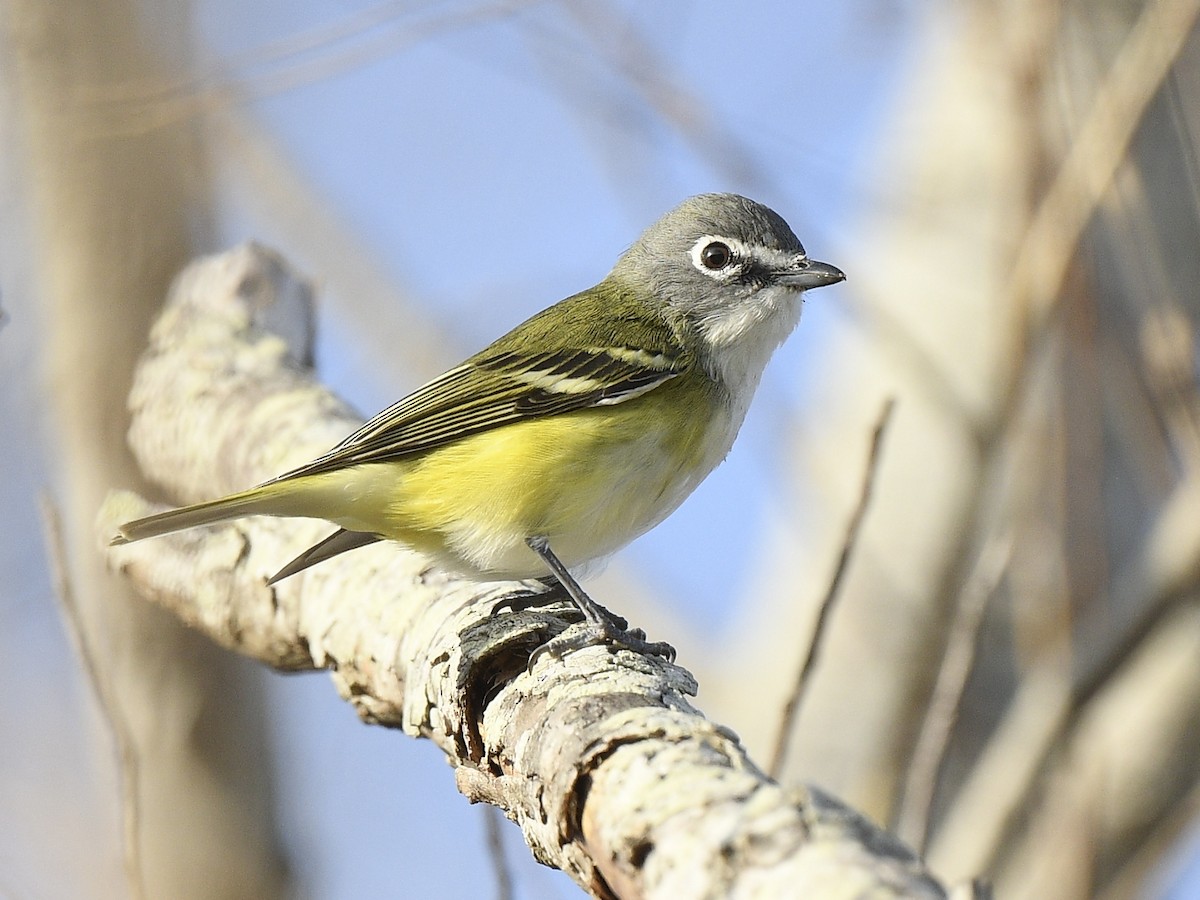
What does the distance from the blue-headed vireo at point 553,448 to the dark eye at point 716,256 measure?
5.9 inches

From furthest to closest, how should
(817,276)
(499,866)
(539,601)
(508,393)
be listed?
1. (817,276)
2. (508,393)
3. (539,601)
4. (499,866)

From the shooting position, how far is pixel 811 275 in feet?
13.6

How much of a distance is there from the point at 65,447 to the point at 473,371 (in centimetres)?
194

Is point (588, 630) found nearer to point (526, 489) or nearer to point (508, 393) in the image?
point (526, 489)

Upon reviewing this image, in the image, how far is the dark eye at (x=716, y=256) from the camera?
440 centimetres

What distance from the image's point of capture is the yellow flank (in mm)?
3482

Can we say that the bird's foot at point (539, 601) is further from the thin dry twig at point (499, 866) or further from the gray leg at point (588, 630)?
the thin dry twig at point (499, 866)

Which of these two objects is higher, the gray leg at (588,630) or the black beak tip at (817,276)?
the black beak tip at (817,276)

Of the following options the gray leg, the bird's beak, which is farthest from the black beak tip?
the gray leg

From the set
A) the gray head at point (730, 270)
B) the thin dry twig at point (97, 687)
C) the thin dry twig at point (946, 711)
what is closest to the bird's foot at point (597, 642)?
the thin dry twig at point (946, 711)

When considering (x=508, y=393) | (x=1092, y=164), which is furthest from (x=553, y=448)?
(x=1092, y=164)

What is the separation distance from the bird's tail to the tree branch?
1.13 feet

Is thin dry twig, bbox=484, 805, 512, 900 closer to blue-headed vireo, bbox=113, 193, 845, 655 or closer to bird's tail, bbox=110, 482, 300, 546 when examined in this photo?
blue-headed vireo, bbox=113, 193, 845, 655

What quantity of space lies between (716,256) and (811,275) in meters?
0.43
